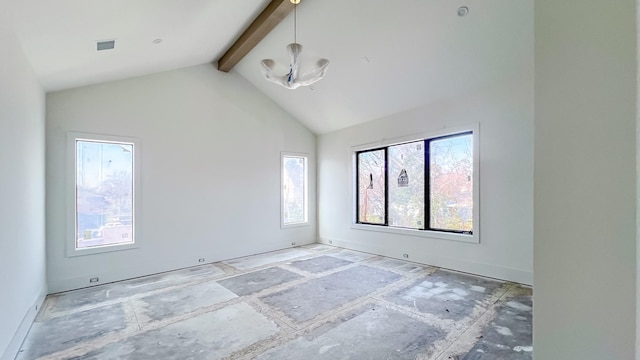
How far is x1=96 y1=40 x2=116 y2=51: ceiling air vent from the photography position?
326cm

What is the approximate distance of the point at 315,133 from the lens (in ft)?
24.5

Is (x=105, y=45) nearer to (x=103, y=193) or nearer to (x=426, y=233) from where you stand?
(x=103, y=193)

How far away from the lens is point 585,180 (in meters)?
0.74

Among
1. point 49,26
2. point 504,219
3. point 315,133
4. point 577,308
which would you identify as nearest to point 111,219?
point 49,26

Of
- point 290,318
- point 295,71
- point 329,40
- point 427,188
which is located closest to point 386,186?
point 427,188

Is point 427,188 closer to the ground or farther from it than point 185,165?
closer to the ground

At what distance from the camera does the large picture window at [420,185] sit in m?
4.93

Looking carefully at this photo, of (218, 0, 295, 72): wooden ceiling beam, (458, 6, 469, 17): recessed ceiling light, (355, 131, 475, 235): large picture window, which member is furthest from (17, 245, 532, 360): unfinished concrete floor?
(218, 0, 295, 72): wooden ceiling beam

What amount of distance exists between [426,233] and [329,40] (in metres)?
3.66

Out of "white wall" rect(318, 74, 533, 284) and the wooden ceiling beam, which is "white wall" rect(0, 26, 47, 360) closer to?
the wooden ceiling beam

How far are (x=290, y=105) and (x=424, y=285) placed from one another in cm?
457

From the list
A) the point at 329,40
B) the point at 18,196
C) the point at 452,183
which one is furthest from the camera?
the point at 452,183

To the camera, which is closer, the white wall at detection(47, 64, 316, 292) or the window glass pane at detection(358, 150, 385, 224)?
the white wall at detection(47, 64, 316, 292)

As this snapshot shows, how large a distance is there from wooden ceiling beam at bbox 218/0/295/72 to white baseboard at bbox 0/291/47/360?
4348 mm
